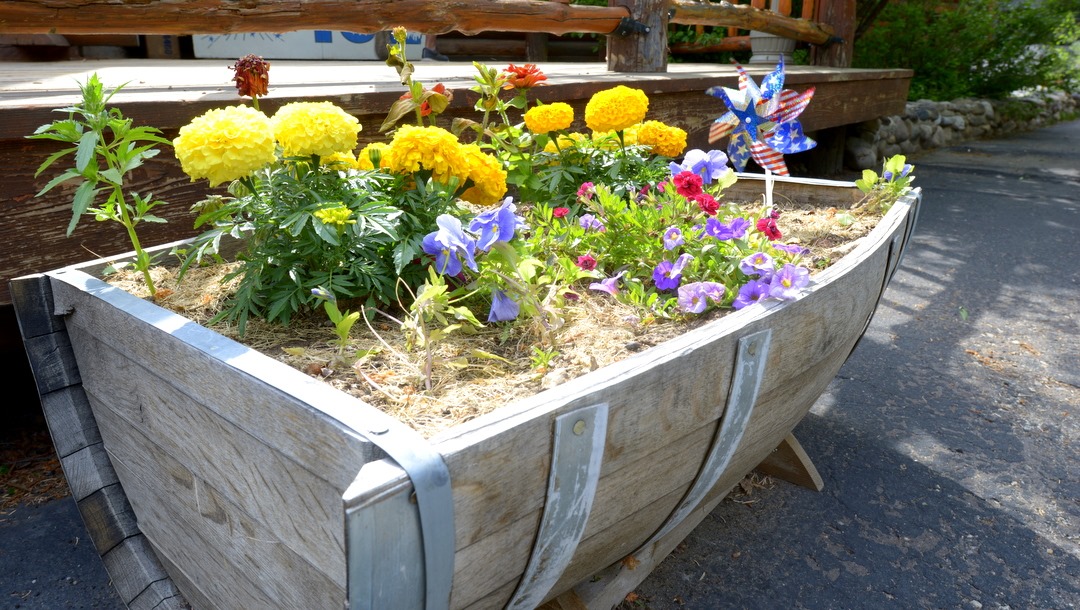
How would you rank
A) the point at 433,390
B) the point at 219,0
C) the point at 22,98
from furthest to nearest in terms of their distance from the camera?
the point at 219,0, the point at 22,98, the point at 433,390

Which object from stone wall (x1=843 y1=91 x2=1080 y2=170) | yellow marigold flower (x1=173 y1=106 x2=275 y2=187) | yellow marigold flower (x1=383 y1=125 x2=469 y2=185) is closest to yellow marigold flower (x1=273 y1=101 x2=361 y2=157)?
yellow marigold flower (x1=173 y1=106 x2=275 y2=187)

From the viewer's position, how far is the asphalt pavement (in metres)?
1.96

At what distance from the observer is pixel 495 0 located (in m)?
3.49

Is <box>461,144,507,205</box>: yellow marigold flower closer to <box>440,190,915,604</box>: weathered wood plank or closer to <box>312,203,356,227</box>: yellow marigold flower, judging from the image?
<box>312,203,356,227</box>: yellow marigold flower

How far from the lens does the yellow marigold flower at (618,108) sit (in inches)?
80.0

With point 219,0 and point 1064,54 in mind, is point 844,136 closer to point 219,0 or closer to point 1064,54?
point 219,0

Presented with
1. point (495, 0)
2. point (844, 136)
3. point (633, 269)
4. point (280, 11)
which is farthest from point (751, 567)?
point (844, 136)

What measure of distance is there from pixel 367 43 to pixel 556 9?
364 cm

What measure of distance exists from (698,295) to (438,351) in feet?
1.77

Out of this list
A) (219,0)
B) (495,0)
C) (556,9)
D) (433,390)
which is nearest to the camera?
(433,390)

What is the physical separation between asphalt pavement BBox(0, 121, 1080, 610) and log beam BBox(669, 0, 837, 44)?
205cm

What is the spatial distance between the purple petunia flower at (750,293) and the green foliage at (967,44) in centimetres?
883

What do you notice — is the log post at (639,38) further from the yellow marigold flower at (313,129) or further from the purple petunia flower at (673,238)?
the yellow marigold flower at (313,129)

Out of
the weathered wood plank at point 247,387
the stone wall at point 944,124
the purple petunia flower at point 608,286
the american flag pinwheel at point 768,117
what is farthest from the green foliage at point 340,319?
the stone wall at point 944,124
